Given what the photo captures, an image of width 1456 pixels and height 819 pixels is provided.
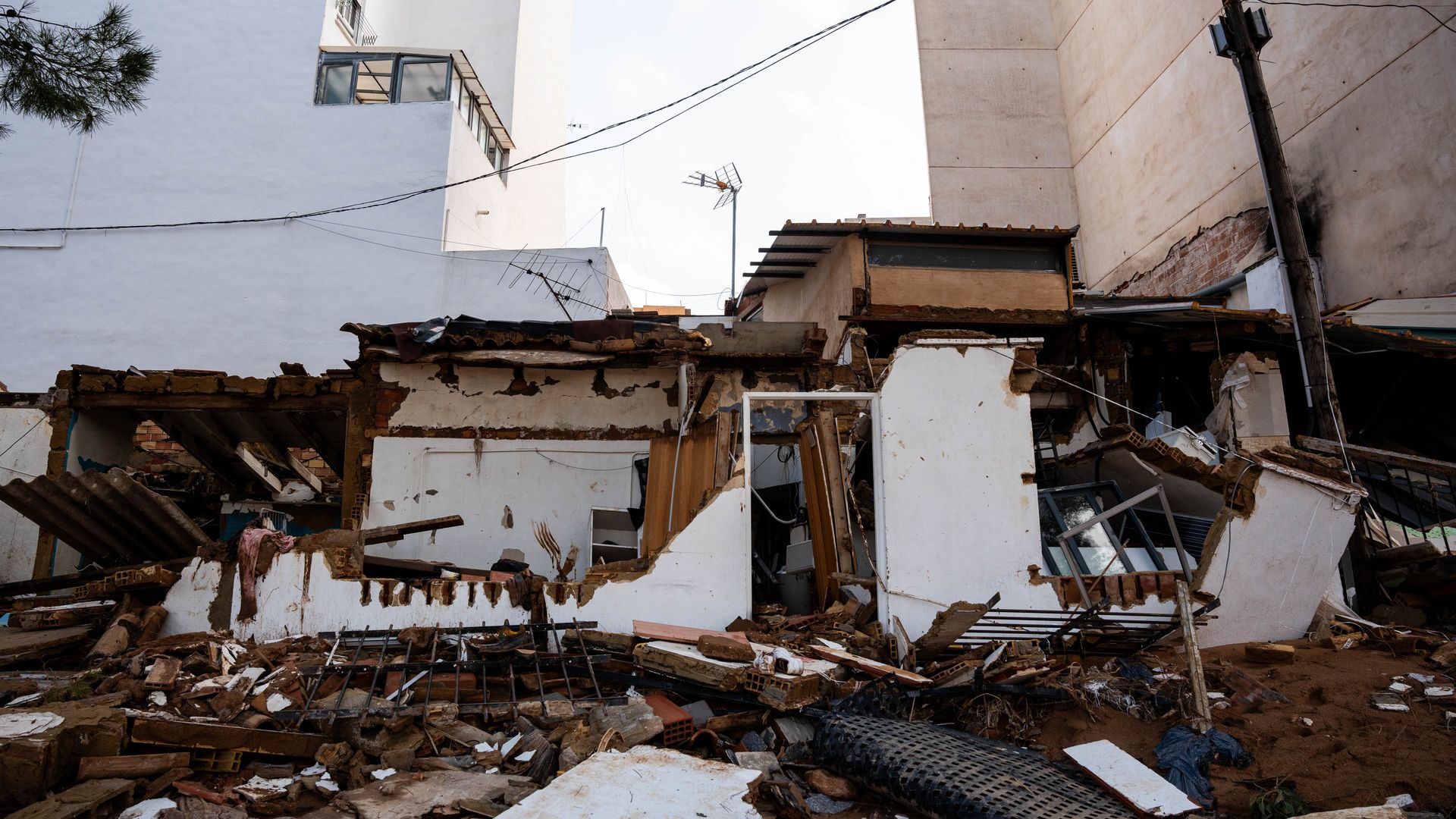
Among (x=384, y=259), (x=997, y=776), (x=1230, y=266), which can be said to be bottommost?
(x=997, y=776)

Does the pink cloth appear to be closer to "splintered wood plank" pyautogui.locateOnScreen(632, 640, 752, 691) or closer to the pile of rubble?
the pile of rubble

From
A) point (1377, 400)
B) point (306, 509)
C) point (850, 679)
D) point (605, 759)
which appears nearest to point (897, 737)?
point (850, 679)

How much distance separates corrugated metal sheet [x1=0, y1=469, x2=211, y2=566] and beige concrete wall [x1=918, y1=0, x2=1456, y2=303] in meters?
16.9

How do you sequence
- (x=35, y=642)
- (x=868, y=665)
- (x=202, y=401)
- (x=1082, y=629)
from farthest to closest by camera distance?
(x=202, y=401) < (x=35, y=642) < (x=1082, y=629) < (x=868, y=665)

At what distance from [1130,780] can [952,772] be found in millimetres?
975

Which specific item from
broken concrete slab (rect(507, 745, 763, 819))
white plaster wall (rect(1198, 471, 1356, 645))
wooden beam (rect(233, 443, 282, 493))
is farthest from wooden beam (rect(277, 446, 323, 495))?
white plaster wall (rect(1198, 471, 1356, 645))

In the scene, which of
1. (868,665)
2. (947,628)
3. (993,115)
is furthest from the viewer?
(993,115)

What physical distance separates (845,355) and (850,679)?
7.53 metres

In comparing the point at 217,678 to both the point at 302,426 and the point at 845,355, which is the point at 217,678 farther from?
the point at 845,355

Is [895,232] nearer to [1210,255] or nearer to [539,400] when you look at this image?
[539,400]

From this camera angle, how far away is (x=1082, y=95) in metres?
22.2

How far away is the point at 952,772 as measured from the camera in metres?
4.05

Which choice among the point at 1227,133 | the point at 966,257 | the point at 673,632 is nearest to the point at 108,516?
the point at 673,632

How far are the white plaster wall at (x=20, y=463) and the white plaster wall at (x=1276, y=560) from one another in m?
13.8
